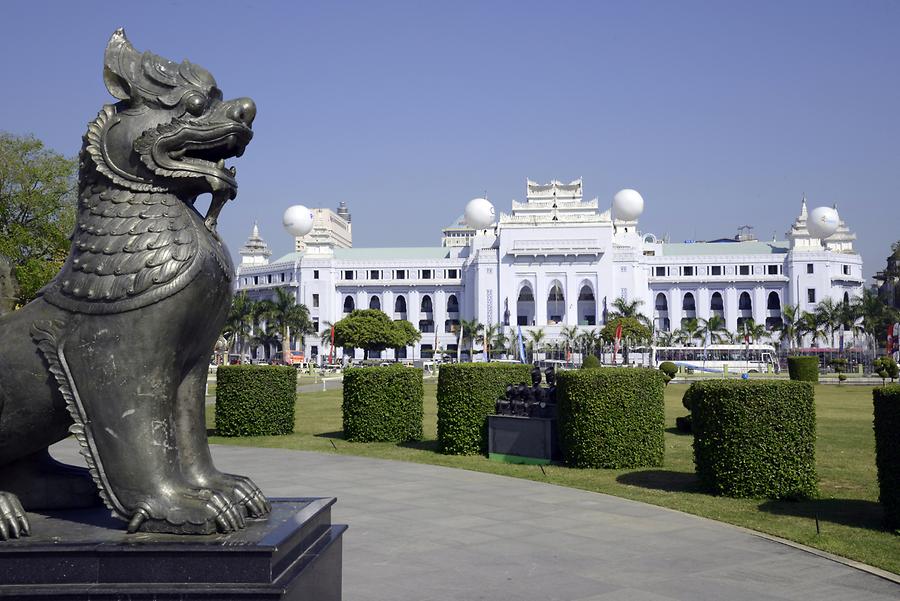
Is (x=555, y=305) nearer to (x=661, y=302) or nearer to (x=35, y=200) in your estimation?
(x=661, y=302)

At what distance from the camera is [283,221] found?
8300cm

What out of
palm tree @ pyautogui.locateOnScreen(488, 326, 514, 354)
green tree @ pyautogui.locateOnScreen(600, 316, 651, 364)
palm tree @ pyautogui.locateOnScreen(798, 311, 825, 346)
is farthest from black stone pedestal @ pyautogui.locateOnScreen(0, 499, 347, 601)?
palm tree @ pyautogui.locateOnScreen(798, 311, 825, 346)

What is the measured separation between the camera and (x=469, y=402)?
13266 millimetres

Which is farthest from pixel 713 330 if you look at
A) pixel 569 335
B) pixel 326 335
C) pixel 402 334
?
pixel 326 335

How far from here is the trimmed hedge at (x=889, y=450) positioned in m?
7.45

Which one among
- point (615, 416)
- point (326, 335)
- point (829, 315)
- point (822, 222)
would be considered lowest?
point (615, 416)

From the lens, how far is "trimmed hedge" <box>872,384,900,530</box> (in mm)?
7453

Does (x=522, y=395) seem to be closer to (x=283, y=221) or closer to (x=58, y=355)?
(x=58, y=355)

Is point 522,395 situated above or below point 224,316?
below

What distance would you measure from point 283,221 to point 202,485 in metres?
81.3

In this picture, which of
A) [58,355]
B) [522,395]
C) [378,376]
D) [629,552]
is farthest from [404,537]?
[378,376]

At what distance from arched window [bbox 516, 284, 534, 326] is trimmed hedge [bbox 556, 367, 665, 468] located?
66.2 m

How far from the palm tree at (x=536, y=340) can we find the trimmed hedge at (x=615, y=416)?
183 feet

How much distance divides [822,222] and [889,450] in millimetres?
77192
